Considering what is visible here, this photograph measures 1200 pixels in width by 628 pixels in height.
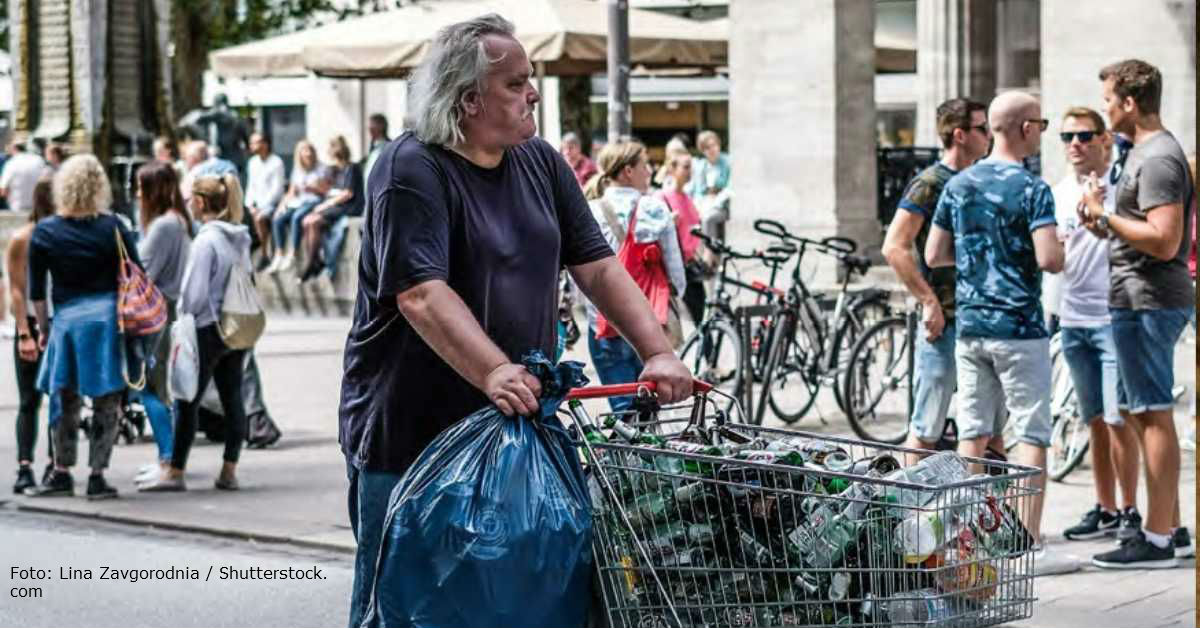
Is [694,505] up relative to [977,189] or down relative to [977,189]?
down

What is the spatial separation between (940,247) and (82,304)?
4355 millimetres

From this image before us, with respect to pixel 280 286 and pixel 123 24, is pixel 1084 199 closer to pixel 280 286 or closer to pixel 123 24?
pixel 280 286

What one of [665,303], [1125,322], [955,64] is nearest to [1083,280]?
[1125,322]

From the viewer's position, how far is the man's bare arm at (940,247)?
26.8ft

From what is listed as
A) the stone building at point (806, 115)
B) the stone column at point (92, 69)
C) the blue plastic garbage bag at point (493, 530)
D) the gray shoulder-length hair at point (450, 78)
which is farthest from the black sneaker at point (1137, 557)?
the stone column at point (92, 69)

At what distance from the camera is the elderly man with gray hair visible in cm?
441

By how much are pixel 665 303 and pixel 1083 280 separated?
2104 millimetres

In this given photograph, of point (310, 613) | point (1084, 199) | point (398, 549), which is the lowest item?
point (310, 613)

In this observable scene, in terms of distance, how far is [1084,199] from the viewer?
25.6ft

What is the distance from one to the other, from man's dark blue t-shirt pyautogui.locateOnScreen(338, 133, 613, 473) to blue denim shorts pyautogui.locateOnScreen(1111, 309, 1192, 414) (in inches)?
157

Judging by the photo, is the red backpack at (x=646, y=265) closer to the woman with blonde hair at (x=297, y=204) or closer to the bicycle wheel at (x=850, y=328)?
the bicycle wheel at (x=850, y=328)

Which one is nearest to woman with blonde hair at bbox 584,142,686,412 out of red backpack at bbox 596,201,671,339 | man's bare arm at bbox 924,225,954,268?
red backpack at bbox 596,201,671,339

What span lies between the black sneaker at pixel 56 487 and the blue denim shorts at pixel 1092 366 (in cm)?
490

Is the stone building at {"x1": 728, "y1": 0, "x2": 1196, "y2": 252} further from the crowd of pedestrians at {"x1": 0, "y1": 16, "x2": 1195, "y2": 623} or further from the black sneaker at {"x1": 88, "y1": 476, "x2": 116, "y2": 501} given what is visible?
the black sneaker at {"x1": 88, "y1": 476, "x2": 116, "y2": 501}
